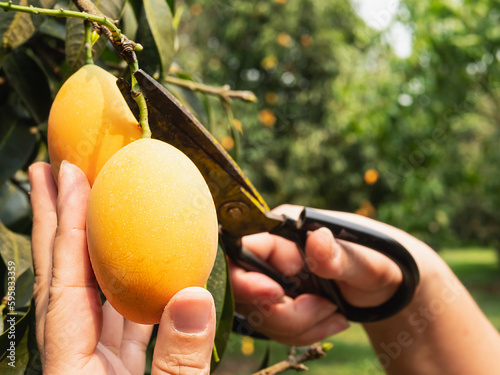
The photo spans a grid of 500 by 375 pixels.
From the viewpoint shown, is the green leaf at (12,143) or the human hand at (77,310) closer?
the human hand at (77,310)

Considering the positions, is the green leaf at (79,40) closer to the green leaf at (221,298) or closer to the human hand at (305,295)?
the green leaf at (221,298)

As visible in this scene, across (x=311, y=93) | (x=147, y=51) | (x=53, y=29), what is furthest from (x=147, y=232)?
(x=311, y=93)

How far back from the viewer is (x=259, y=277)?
41.7 inches

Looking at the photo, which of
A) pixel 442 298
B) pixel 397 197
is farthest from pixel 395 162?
pixel 442 298

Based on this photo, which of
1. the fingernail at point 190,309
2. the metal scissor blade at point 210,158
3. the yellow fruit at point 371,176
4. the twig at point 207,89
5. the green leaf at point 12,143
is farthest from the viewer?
the yellow fruit at point 371,176

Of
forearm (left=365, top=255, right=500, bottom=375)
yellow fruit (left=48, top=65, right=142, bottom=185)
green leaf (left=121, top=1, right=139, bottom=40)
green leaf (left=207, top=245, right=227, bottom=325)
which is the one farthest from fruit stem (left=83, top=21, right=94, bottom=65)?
forearm (left=365, top=255, right=500, bottom=375)

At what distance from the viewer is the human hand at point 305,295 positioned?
101 cm

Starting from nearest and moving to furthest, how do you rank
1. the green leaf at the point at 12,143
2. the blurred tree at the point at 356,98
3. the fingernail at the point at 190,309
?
1. the fingernail at the point at 190,309
2. the green leaf at the point at 12,143
3. the blurred tree at the point at 356,98

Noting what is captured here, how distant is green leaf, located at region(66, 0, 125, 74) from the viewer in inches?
27.9

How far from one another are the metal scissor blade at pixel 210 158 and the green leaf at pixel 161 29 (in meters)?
0.17

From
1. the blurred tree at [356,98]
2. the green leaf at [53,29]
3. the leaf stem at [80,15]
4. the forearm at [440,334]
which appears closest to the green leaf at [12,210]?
the green leaf at [53,29]

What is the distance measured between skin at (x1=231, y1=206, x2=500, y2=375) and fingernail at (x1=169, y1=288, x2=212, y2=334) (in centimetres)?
52

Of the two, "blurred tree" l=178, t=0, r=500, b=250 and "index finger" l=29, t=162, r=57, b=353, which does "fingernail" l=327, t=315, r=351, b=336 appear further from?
"blurred tree" l=178, t=0, r=500, b=250

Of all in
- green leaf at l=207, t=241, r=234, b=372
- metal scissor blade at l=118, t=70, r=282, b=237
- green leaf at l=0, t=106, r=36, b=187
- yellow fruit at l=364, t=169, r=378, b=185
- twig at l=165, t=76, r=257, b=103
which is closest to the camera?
metal scissor blade at l=118, t=70, r=282, b=237
